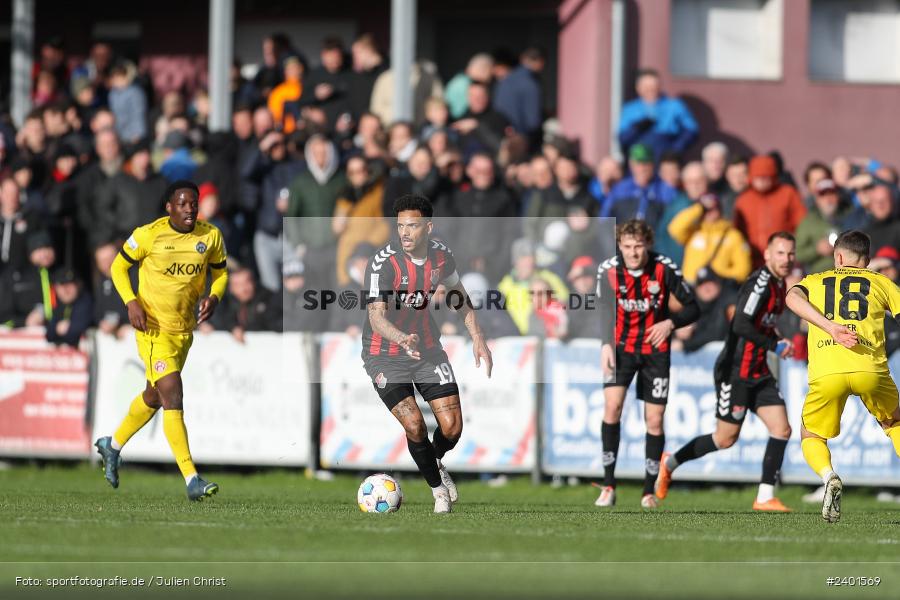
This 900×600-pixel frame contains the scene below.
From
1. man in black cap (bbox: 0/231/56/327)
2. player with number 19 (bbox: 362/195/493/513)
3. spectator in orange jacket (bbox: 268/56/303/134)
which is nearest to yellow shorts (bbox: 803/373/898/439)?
player with number 19 (bbox: 362/195/493/513)

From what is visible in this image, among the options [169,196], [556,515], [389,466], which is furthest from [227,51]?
[556,515]

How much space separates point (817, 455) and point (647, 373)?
238 centimetres

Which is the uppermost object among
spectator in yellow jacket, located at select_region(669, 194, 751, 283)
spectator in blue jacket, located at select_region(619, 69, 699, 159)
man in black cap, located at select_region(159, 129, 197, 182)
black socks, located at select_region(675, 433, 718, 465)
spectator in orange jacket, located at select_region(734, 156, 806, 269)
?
spectator in blue jacket, located at select_region(619, 69, 699, 159)

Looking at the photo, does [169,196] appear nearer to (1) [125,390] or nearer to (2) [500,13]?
(1) [125,390]

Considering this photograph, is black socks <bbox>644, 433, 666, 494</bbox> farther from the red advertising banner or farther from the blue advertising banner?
the red advertising banner

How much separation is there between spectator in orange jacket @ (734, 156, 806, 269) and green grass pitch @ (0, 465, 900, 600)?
4.22 metres

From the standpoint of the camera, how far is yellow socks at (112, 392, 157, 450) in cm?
1280

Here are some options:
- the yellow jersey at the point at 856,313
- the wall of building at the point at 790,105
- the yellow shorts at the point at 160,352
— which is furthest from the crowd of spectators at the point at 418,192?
the yellow jersey at the point at 856,313

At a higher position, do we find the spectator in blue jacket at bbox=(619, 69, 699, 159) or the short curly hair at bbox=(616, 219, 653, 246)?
the spectator in blue jacket at bbox=(619, 69, 699, 159)

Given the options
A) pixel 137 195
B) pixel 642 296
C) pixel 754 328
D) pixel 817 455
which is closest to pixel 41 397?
pixel 137 195

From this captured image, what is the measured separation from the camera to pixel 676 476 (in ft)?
52.0

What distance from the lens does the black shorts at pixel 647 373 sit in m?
13.2

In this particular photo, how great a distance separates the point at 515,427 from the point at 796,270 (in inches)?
132

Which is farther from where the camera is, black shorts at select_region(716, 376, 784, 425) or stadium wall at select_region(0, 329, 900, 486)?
stadium wall at select_region(0, 329, 900, 486)
